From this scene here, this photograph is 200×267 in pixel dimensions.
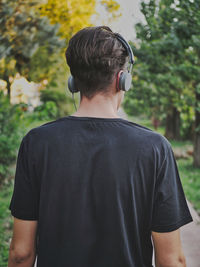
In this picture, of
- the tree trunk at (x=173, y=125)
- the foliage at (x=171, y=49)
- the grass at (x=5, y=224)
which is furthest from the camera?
the tree trunk at (x=173, y=125)

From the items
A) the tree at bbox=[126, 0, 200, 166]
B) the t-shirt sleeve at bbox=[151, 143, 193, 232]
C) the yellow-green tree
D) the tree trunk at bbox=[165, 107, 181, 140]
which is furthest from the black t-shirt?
the tree trunk at bbox=[165, 107, 181, 140]

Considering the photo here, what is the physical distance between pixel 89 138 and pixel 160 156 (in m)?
0.31

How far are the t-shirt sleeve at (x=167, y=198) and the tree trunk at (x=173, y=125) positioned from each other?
16.1 m

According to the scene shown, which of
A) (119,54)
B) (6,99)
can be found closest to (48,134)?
(119,54)

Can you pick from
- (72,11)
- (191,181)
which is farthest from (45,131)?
(72,11)

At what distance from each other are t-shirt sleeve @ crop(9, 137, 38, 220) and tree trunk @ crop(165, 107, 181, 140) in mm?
16221

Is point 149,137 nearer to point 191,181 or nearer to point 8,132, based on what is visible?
point 8,132

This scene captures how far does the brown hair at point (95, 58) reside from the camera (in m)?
1.40

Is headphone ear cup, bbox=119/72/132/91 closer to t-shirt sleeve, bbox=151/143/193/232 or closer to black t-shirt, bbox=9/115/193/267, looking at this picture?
black t-shirt, bbox=9/115/193/267

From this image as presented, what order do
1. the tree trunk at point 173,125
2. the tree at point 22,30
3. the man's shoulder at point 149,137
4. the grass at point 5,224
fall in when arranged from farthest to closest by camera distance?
1. the tree trunk at point 173,125
2. the tree at point 22,30
3. the grass at point 5,224
4. the man's shoulder at point 149,137

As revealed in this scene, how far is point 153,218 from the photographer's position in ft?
4.75

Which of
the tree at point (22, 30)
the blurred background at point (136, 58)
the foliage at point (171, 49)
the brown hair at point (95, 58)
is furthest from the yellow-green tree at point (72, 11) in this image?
the brown hair at point (95, 58)

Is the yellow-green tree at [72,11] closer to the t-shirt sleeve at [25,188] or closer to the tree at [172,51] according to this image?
the tree at [172,51]

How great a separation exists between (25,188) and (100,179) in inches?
14.7
